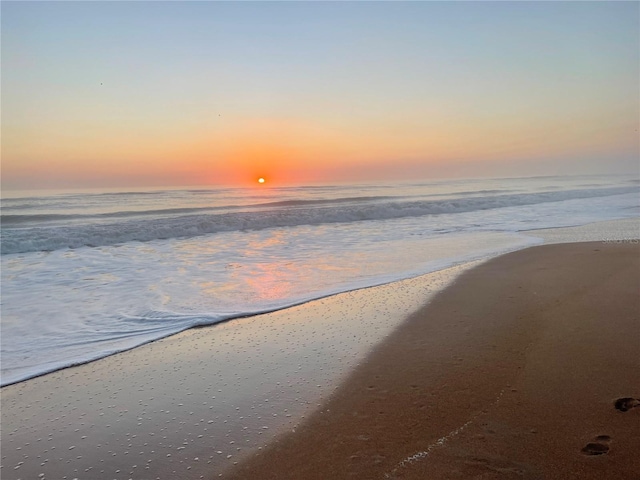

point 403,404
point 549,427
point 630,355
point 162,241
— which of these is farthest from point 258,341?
point 162,241

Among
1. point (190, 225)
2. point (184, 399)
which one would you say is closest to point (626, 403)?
point (184, 399)

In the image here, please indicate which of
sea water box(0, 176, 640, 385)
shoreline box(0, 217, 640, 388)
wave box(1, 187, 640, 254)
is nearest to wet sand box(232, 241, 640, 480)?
shoreline box(0, 217, 640, 388)

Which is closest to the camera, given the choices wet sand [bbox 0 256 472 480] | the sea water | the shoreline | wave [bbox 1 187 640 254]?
wet sand [bbox 0 256 472 480]

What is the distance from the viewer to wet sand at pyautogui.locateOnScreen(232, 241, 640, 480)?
235 centimetres

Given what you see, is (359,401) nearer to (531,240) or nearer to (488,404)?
(488,404)

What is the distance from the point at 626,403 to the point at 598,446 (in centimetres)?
62

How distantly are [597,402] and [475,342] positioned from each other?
1.27 meters

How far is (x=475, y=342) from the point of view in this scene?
4.07m

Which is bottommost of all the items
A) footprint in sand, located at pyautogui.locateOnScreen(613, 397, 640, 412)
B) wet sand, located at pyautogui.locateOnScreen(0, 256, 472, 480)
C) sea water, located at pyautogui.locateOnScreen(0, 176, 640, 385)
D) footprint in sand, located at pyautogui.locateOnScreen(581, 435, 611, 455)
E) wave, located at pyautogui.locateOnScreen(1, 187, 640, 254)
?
wet sand, located at pyautogui.locateOnScreen(0, 256, 472, 480)

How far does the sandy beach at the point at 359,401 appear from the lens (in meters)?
2.45

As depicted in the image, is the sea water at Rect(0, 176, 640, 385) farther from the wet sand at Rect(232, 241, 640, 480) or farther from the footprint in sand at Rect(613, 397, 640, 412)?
the footprint in sand at Rect(613, 397, 640, 412)

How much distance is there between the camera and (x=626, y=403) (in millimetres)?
2812

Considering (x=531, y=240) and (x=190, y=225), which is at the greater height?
(x=190, y=225)

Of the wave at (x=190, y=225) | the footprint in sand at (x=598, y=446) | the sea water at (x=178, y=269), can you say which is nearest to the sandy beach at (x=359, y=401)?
the footprint in sand at (x=598, y=446)
